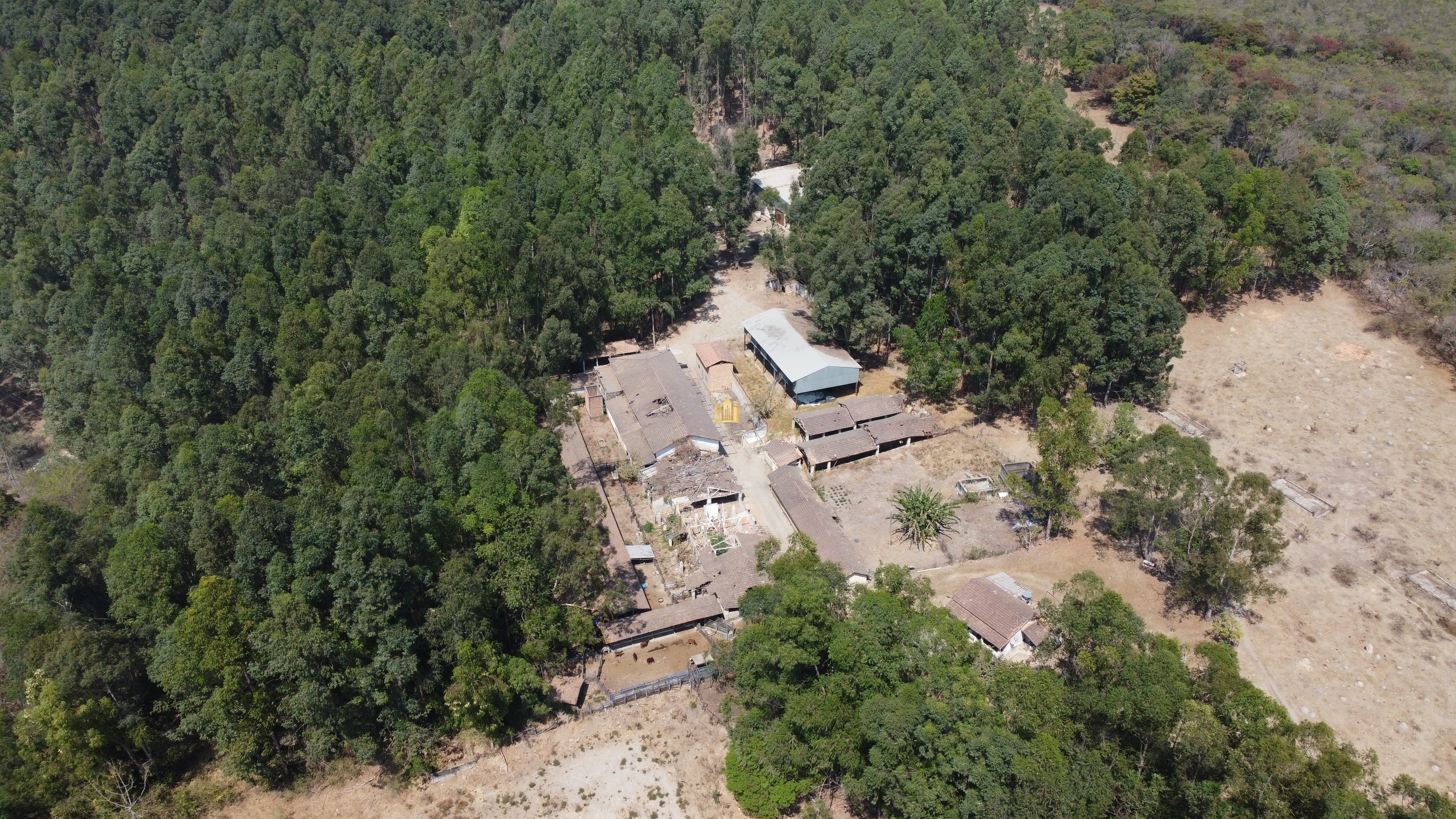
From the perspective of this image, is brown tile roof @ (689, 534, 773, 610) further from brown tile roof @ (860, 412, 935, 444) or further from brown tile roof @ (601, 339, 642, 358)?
brown tile roof @ (601, 339, 642, 358)

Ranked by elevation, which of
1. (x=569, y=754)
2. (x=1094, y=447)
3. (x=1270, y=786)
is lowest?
(x=569, y=754)

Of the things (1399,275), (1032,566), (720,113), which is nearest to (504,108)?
(720,113)

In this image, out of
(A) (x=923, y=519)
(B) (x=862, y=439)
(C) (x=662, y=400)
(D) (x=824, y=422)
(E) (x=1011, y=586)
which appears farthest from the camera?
(C) (x=662, y=400)

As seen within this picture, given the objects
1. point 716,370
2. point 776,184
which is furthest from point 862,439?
point 776,184

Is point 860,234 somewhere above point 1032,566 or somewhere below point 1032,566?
above

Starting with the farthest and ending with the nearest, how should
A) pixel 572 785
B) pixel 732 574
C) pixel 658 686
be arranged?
pixel 732 574 → pixel 658 686 → pixel 572 785

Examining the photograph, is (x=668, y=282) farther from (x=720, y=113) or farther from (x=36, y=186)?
(x=36, y=186)

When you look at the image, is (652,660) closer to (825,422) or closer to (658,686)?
(658,686)

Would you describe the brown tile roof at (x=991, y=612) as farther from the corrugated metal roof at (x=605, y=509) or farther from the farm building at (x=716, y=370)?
the farm building at (x=716, y=370)
